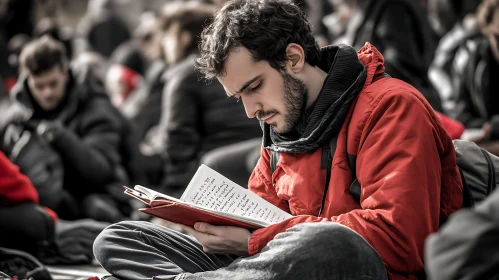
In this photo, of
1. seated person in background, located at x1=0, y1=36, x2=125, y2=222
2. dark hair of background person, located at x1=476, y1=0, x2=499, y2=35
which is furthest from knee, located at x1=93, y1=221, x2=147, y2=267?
dark hair of background person, located at x1=476, y1=0, x2=499, y2=35

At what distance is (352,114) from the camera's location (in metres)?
3.16

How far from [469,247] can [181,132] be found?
4747 millimetres

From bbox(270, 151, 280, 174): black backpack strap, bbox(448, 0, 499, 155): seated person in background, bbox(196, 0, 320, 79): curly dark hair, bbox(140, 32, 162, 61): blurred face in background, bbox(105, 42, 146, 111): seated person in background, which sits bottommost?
bbox(105, 42, 146, 111): seated person in background

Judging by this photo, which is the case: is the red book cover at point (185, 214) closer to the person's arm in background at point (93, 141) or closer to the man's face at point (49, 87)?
the person's arm in background at point (93, 141)

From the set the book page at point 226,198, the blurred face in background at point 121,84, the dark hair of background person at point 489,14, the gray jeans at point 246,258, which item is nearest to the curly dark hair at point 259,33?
the book page at point 226,198

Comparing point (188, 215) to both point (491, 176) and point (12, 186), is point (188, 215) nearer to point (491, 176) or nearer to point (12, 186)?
point (491, 176)

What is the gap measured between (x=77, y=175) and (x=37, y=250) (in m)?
1.33

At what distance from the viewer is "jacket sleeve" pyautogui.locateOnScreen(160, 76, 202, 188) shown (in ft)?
21.9

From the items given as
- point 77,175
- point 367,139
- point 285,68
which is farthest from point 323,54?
point 77,175

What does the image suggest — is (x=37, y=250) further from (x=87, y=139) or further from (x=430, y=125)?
(x=430, y=125)

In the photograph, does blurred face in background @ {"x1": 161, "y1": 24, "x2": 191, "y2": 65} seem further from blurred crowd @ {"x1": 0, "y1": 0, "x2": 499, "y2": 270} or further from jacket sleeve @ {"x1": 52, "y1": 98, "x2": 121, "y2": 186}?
jacket sleeve @ {"x1": 52, "y1": 98, "x2": 121, "y2": 186}

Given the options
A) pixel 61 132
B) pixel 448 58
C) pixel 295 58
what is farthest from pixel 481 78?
pixel 295 58

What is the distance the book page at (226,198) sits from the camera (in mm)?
3273

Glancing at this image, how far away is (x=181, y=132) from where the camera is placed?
6746mm
